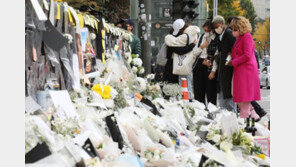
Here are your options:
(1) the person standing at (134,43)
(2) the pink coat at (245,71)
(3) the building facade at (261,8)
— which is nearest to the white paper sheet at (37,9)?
(2) the pink coat at (245,71)

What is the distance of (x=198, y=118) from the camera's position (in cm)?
576

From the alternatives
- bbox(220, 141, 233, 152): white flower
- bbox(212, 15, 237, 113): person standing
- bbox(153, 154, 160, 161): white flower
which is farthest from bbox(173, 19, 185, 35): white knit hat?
bbox(153, 154, 160, 161): white flower

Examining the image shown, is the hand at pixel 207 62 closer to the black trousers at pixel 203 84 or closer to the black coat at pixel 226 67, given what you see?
the black trousers at pixel 203 84

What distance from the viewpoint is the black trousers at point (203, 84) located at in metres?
8.05

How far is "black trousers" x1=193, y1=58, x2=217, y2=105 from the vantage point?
8055 mm

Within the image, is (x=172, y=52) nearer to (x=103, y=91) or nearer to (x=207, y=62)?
(x=207, y=62)

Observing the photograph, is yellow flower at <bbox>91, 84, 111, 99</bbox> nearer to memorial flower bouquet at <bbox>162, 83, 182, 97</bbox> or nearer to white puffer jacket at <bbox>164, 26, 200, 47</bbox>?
memorial flower bouquet at <bbox>162, 83, 182, 97</bbox>

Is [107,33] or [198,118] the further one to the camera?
[107,33]

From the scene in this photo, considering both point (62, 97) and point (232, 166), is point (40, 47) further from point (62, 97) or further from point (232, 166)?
point (232, 166)

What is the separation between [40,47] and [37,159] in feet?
4.63

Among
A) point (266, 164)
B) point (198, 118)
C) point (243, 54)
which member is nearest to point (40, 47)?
point (266, 164)

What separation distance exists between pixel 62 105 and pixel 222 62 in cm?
418

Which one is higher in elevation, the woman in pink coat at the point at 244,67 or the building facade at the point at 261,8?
the building facade at the point at 261,8

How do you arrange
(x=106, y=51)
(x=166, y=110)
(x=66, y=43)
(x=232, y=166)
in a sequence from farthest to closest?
1. (x=106, y=51)
2. (x=166, y=110)
3. (x=66, y=43)
4. (x=232, y=166)
